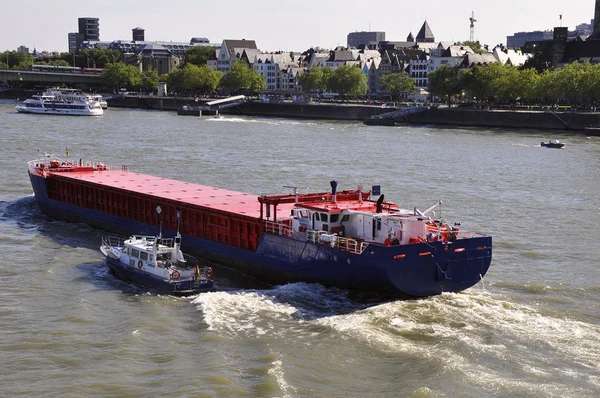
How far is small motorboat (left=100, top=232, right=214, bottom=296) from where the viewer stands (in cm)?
2873

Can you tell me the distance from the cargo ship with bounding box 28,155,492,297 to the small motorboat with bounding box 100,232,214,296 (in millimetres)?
1688

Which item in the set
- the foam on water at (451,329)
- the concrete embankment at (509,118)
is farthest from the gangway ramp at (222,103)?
the foam on water at (451,329)

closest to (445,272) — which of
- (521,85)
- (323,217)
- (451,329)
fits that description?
(451,329)

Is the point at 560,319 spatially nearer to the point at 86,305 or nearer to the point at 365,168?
the point at 86,305

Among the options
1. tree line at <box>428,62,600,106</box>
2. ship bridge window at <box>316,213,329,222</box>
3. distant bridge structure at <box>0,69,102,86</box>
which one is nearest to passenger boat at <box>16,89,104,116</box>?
distant bridge structure at <box>0,69,102,86</box>

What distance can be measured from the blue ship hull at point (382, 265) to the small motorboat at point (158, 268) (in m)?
2.28

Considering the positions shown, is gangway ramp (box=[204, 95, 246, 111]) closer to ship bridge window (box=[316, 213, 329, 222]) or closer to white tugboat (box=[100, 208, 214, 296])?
white tugboat (box=[100, 208, 214, 296])

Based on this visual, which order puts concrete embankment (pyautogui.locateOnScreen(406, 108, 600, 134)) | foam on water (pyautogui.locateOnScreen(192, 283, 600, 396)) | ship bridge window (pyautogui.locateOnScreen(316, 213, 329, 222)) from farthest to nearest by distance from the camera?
concrete embankment (pyautogui.locateOnScreen(406, 108, 600, 134)) → ship bridge window (pyautogui.locateOnScreen(316, 213, 329, 222)) → foam on water (pyautogui.locateOnScreen(192, 283, 600, 396))

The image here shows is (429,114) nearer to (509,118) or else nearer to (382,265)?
(509,118)

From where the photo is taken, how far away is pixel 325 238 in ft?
93.7

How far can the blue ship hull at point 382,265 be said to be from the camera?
27.1 meters

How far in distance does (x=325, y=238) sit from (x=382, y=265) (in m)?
2.41

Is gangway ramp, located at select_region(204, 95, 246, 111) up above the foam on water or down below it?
above

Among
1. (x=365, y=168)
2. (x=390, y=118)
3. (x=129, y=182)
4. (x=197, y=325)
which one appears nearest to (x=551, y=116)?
(x=390, y=118)
